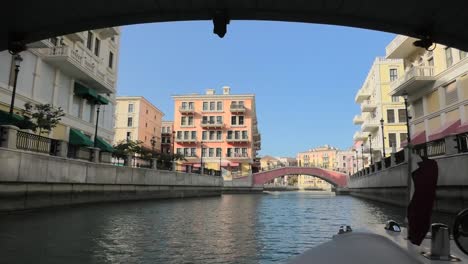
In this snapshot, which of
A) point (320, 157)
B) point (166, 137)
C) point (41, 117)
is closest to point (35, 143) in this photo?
point (41, 117)

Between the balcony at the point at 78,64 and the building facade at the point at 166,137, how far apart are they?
49.0 metres

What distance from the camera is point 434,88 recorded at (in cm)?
2953

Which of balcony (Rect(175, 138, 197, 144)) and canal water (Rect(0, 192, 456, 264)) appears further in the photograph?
balcony (Rect(175, 138, 197, 144))

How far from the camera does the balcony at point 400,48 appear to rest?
105 ft

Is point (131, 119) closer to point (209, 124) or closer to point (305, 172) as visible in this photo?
point (209, 124)

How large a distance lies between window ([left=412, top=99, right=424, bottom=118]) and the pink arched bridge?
39.6 meters

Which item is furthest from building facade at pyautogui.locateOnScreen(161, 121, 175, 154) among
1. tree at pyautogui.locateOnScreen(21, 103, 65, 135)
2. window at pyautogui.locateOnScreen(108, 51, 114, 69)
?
tree at pyautogui.locateOnScreen(21, 103, 65, 135)

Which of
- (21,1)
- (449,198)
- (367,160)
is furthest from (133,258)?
(367,160)

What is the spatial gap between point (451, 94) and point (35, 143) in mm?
26131

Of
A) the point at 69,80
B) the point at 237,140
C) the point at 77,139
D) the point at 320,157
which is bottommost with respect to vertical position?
the point at 77,139

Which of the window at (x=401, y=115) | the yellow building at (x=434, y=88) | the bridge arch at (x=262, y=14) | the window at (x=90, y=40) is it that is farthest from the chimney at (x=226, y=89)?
the bridge arch at (x=262, y=14)

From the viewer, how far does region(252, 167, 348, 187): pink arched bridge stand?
237 ft

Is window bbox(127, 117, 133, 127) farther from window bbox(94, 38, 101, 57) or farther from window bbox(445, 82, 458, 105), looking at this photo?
window bbox(445, 82, 458, 105)

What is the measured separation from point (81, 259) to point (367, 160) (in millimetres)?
66125
